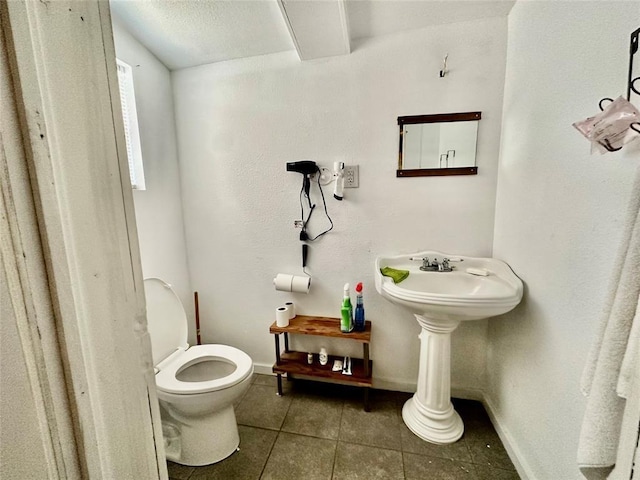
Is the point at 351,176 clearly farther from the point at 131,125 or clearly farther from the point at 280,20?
the point at 131,125

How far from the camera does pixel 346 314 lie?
1496mm

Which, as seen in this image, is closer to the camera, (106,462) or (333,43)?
(106,462)

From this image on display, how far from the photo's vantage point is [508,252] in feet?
4.24

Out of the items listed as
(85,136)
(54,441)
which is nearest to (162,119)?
(85,136)

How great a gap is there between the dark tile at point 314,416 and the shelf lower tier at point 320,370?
0.13 meters

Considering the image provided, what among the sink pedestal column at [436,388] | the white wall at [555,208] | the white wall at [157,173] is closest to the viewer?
the white wall at [555,208]

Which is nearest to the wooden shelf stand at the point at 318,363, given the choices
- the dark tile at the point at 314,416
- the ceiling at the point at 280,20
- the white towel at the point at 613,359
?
the dark tile at the point at 314,416

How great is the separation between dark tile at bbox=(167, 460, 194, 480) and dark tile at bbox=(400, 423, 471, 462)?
103 cm

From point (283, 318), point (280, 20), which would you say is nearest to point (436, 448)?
point (283, 318)

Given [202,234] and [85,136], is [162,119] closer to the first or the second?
[202,234]

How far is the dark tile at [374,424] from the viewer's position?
1.33 metres

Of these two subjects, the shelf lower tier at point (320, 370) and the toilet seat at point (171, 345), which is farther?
the shelf lower tier at point (320, 370)

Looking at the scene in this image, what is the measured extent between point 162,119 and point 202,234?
75 centimetres

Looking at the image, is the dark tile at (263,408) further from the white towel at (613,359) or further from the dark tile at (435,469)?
the white towel at (613,359)
